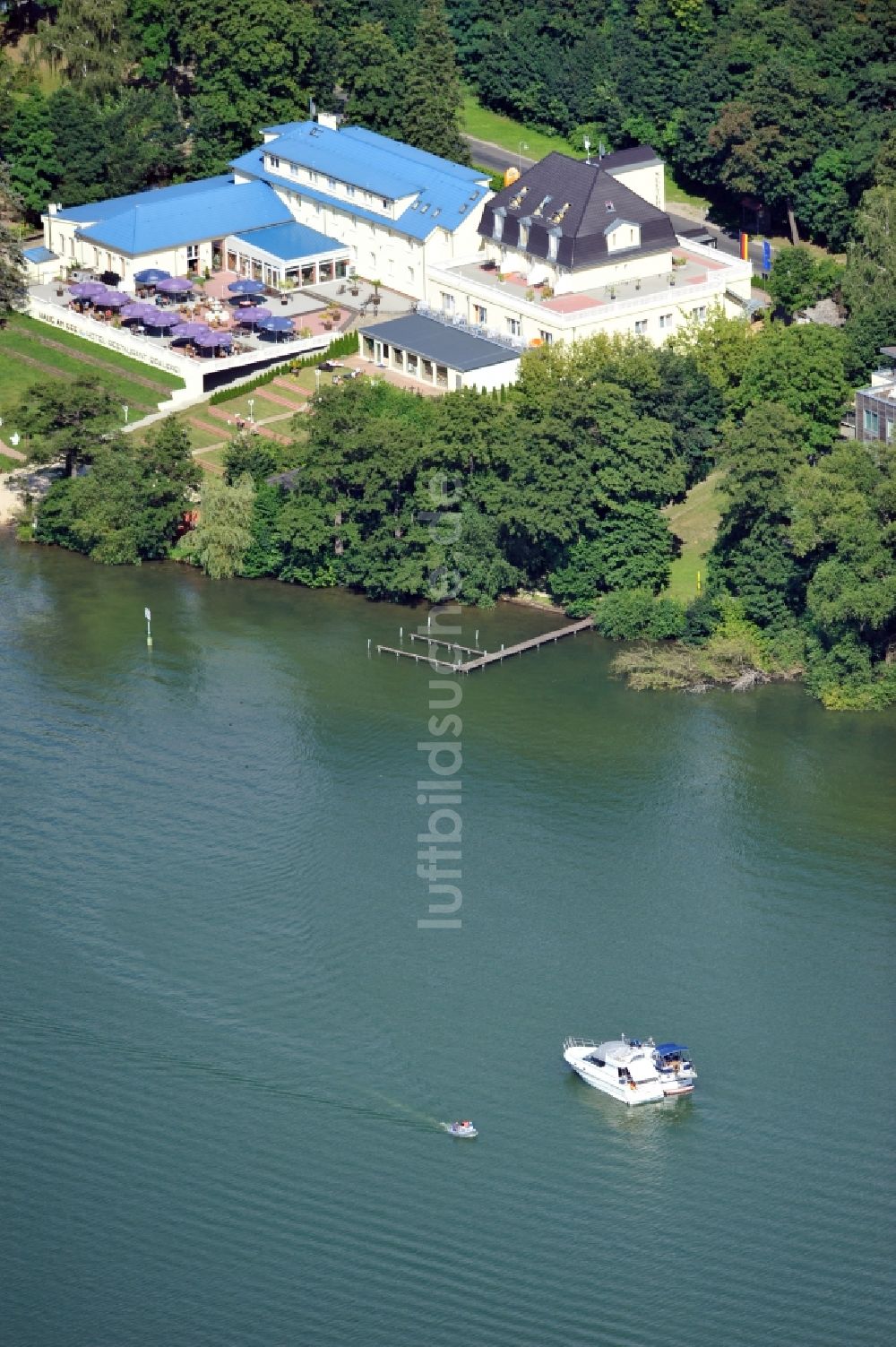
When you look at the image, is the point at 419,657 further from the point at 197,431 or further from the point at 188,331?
the point at 188,331

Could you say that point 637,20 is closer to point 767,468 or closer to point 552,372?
point 552,372

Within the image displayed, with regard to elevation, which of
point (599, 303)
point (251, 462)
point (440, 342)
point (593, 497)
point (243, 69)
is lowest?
point (251, 462)

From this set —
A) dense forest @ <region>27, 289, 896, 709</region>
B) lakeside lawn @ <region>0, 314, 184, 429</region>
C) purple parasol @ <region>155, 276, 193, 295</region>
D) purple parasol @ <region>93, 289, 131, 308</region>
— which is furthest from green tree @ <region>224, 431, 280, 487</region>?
purple parasol @ <region>93, 289, 131, 308</region>

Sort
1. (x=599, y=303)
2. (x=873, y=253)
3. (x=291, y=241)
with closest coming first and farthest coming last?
(x=599, y=303) < (x=873, y=253) < (x=291, y=241)

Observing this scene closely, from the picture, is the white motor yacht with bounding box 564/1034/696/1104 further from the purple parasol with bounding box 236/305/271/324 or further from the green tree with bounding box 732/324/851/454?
the purple parasol with bounding box 236/305/271/324

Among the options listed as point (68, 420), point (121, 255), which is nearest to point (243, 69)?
point (121, 255)

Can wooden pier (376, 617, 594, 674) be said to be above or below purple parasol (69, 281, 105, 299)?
below
